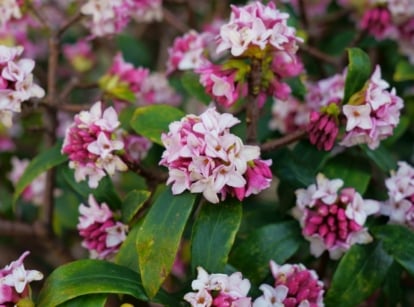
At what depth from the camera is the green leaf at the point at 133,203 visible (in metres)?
1.23

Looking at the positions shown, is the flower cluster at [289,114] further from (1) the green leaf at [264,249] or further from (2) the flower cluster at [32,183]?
(2) the flower cluster at [32,183]

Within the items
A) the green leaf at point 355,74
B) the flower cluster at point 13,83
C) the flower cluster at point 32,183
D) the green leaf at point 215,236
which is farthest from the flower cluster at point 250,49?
the flower cluster at point 32,183

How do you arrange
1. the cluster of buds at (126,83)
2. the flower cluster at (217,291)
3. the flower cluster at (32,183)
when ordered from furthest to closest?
1. the flower cluster at (32,183)
2. the cluster of buds at (126,83)
3. the flower cluster at (217,291)

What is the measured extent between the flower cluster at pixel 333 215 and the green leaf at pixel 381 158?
0.12 metres

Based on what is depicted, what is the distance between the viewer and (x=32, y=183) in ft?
5.74

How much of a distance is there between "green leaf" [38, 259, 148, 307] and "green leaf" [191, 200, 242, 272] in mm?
106

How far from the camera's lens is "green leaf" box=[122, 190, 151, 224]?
123cm

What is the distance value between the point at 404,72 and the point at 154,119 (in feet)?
2.07

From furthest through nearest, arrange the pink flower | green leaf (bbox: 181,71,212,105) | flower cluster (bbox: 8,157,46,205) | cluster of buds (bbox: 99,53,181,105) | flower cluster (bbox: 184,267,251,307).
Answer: flower cluster (bbox: 8,157,46,205)
cluster of buds (bbox: 99,53,181,105)
green leaf (bbox: 181,71,212,105)
the pink flower
flower cluster (bbox: 184,267,251,307)

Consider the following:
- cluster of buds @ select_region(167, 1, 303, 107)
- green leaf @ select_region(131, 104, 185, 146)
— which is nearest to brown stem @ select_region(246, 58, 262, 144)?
cluster of buds @ select_region(167, 1, 303, 107)

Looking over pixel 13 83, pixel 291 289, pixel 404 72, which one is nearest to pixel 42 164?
pixel 13 83

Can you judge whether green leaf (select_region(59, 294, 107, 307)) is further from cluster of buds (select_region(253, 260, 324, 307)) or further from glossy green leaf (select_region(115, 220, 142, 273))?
cluster of buds (select_region(253, 260, 324, 307))

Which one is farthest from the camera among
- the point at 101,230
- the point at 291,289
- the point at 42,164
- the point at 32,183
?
the point at 32,183

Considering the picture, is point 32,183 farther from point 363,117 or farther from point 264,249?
point 363,117
